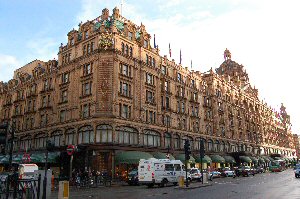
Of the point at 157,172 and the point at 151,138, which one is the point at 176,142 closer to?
Result: the point at 151,138

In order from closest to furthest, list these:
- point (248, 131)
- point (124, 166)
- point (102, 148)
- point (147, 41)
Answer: point (102, 148) → point (124, 166) → point (147, 41) → point (248, 131)

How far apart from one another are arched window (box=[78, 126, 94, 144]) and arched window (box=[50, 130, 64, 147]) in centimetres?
445

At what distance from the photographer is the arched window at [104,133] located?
1623 inches

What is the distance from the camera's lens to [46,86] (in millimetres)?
54375

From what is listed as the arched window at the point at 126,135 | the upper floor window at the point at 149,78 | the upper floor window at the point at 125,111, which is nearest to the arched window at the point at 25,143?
the arched window at the point at 126,135

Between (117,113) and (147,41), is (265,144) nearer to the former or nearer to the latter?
(147,41)

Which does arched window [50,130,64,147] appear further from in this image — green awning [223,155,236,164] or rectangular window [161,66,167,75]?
green awning [223,155,236,164]

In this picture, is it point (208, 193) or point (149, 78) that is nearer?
point (208, 193)

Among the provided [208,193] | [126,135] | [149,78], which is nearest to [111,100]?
[126,135]

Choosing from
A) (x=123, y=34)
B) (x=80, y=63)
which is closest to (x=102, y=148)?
(x=80, y=63)

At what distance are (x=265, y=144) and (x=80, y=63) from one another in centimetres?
7296

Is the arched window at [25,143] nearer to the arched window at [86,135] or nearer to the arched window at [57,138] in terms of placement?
the arched window at [57,138]

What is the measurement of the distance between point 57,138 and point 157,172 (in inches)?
948

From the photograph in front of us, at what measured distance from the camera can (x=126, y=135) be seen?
4350 centimetres
